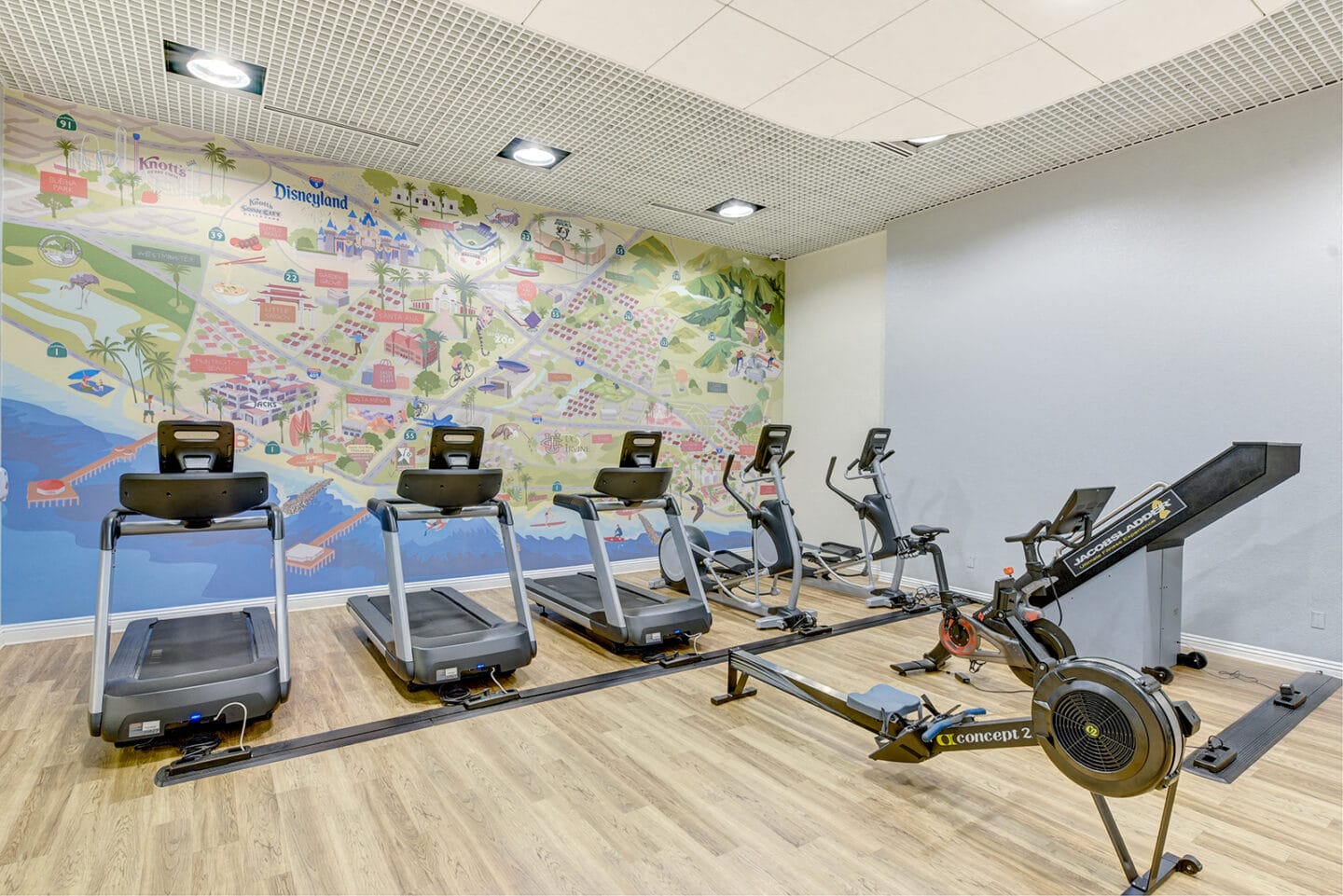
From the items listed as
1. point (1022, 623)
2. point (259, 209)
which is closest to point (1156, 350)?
point (1022, 623)

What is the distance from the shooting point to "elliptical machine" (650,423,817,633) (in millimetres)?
4781

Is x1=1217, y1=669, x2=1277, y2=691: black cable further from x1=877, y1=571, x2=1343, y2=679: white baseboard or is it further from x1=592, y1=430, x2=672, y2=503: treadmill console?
x1=592, y1=430, x2=672, y2=503: treadmill console

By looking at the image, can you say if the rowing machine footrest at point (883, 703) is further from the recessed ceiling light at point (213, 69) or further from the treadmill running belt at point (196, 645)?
the recessed ceiling light at point (213, 69)

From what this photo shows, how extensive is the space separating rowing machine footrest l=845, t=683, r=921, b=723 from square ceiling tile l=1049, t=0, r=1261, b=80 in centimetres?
292

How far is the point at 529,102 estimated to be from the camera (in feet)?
13.3

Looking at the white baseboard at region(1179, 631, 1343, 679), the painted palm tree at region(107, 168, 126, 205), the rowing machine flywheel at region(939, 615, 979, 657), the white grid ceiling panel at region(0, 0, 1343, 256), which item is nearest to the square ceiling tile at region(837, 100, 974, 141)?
the white grid ceiling panel at region(0, 0, 1343, 256)

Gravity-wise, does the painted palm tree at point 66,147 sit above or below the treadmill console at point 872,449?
above

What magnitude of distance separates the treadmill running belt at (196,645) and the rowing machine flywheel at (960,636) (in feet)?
11.8

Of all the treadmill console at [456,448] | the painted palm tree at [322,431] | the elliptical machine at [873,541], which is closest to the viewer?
the treadmill console at [456,448]

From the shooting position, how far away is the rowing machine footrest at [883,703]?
2551 millimetres

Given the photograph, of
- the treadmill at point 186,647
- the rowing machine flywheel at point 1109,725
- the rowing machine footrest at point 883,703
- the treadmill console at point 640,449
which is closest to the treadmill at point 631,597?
the treadmill console at point 640,449

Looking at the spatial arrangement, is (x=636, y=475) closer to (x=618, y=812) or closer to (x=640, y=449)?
(x=640, y=449)

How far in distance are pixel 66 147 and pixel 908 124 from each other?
5281 millimetres

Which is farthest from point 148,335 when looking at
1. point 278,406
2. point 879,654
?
point 879,654
